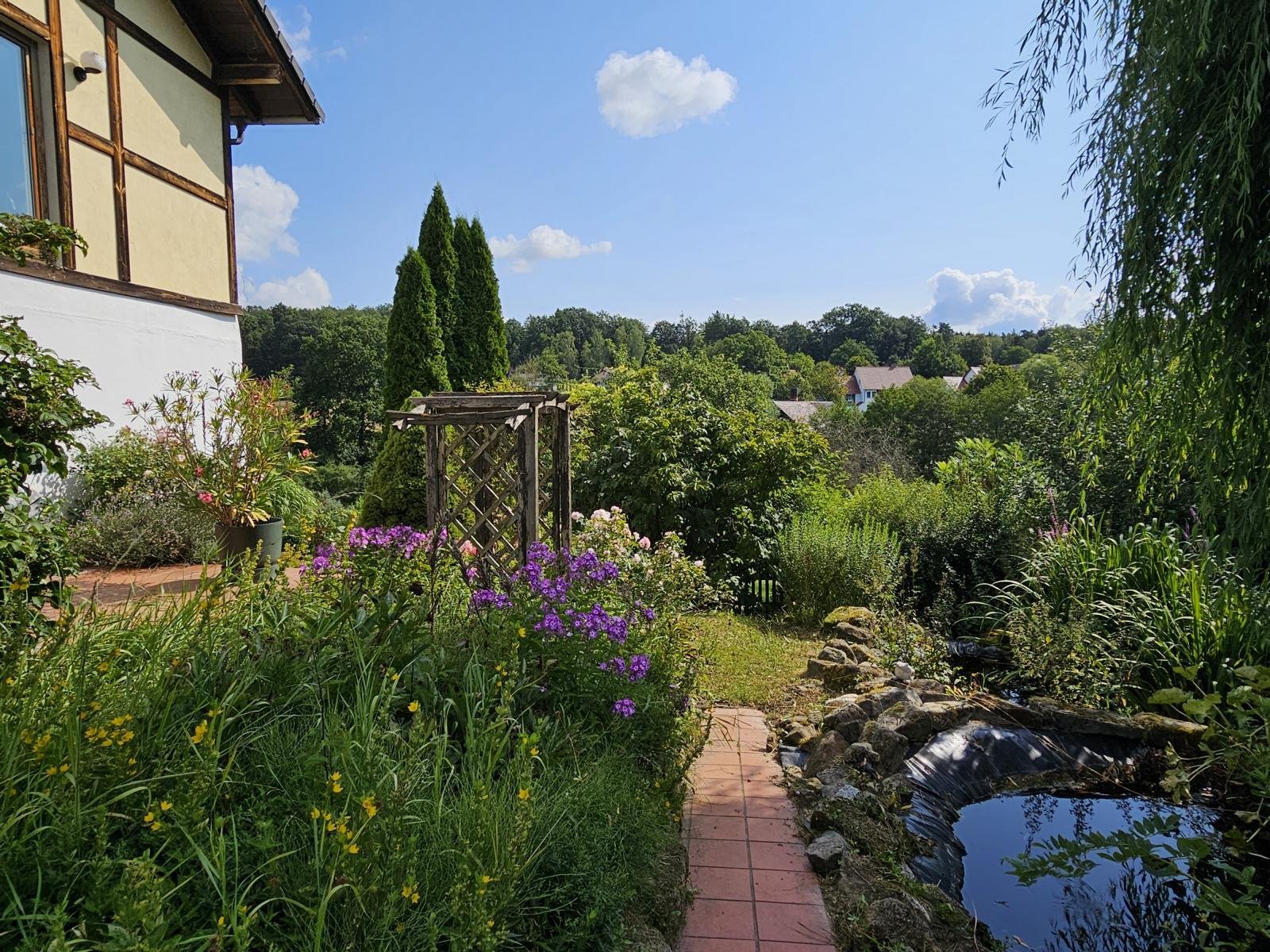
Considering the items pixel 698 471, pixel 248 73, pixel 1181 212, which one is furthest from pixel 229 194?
pixel 1181 212

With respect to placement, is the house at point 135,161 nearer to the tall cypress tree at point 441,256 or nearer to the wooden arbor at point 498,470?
the wooden arbor at point 498,470

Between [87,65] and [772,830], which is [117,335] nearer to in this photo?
[87,65]

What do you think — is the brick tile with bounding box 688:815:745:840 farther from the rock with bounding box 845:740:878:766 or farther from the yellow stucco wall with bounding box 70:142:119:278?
the yellow stucco wall with bounding box 70:142:119:278

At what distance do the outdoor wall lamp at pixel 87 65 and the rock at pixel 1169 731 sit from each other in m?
9.16

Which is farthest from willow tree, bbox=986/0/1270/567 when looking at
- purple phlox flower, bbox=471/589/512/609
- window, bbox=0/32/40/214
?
window, bbox=0/32/40/214

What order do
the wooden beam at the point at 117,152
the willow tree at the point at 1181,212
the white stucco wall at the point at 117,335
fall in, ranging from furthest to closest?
the wooden beam at the point at 117,152 → the white stucco wall at the point at 117,335 → the willow tree at the point at 1181,212

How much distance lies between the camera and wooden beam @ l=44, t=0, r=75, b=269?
20.1 feet

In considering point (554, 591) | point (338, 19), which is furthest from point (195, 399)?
point (554, 591)

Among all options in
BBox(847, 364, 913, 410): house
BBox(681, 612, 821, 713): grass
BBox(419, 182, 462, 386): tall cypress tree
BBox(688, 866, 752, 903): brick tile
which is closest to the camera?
BBox(688, 866, 752, 903): brick tile

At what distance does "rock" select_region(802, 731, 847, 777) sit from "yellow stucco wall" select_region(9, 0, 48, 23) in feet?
25.8

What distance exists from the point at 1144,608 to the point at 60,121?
9.08 metres

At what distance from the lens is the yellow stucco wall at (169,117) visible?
701cm

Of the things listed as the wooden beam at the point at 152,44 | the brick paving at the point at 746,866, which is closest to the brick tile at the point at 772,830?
the brick paving at the point at 746,866

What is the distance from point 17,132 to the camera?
19.6ft
